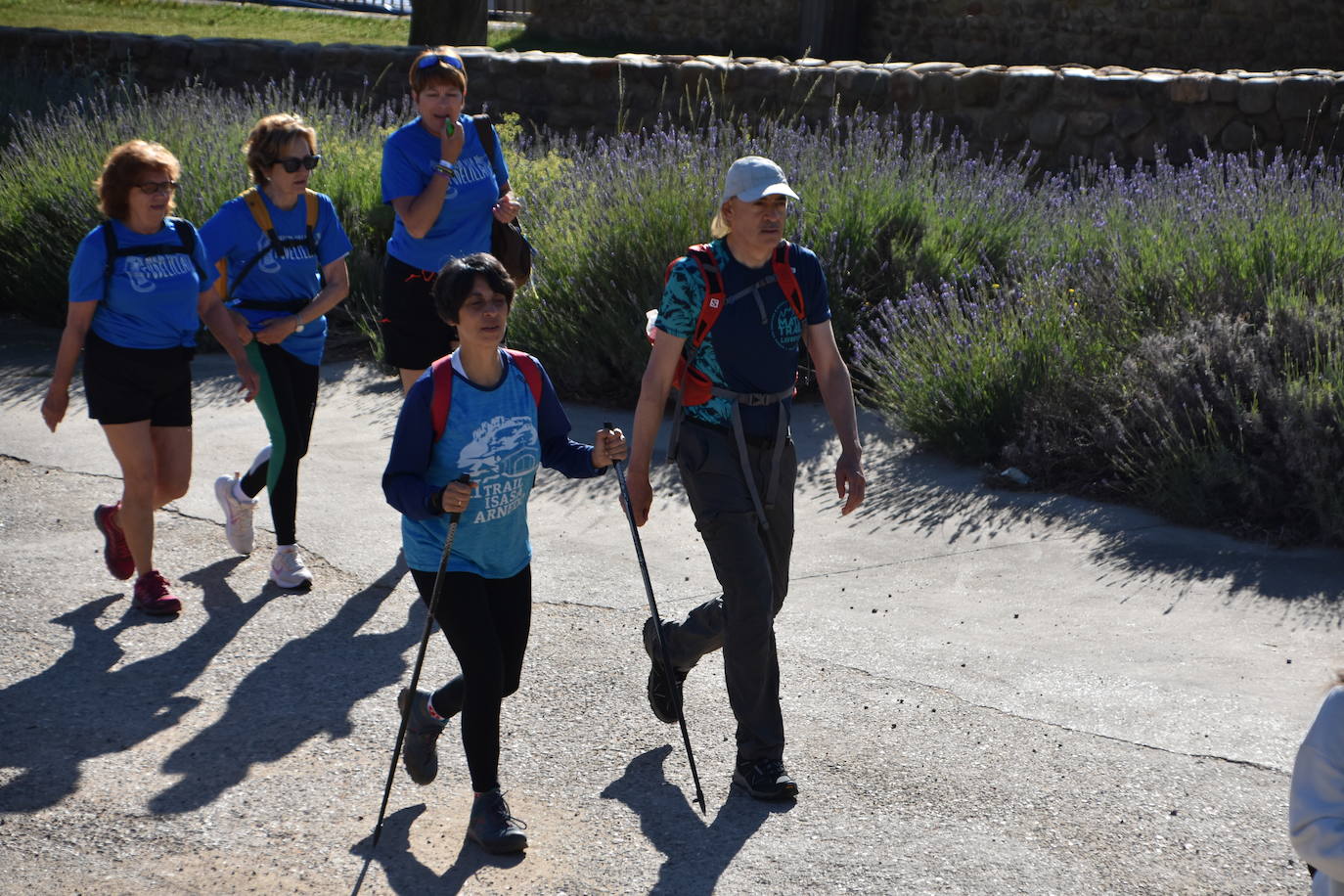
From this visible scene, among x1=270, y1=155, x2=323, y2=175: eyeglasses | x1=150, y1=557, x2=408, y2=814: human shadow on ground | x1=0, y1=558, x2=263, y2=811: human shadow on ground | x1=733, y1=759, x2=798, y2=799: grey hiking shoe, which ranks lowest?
x1=0, y1=558, x2=263, y2=811: human shadow on ground

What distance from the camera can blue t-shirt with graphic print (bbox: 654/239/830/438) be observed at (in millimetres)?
4340

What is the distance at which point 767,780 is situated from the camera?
4395 millimetres

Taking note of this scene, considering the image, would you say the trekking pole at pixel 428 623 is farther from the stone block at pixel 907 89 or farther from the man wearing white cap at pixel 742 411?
the stone block at pixel 907 89

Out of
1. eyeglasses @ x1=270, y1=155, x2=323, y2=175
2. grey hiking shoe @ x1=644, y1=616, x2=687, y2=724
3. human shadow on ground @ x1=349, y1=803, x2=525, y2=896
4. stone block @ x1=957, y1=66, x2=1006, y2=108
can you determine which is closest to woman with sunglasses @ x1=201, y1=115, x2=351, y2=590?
eyeglasses @ x1=270, y1=155, x2=323, y2=175

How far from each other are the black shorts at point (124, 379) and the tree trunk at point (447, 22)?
13574 mm

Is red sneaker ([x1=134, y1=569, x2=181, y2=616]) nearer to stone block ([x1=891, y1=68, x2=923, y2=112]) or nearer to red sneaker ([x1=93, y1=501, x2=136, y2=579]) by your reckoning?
red sneaker ([x1=93, y1=501, x2=136, y2=579])

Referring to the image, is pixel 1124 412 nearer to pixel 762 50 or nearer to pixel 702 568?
→ pixel 702 568

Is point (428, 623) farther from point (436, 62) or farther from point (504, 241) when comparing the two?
point (436, 62)

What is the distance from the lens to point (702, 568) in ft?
21.1

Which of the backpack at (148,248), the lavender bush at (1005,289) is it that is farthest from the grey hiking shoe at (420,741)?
the lavender bush at (1005,289)

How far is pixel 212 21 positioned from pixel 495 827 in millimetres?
24940

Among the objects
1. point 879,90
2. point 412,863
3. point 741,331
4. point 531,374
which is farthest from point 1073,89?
point 412,863

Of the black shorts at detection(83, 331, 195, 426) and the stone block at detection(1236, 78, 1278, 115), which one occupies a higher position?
the stone block at detection(1236, 78, 1278, 115)

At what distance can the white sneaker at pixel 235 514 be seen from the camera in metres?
6.46
